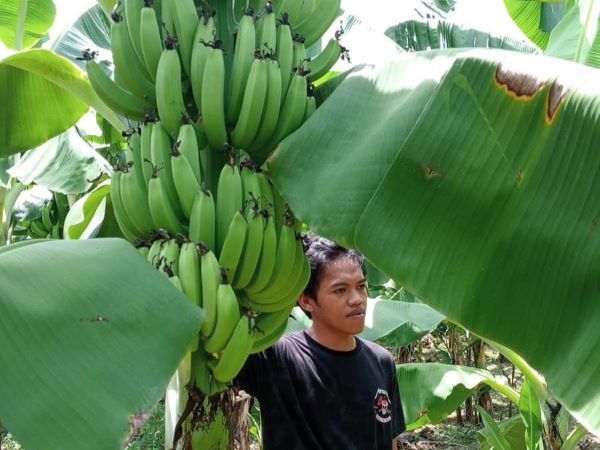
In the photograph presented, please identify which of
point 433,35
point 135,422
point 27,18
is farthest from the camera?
point 433,35

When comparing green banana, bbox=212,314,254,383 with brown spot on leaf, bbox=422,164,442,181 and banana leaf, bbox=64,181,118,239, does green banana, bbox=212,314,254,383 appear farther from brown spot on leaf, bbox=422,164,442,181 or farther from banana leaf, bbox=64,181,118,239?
banana leaf, bbox=64,181,118,239

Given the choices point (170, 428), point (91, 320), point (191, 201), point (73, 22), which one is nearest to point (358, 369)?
point (170, 428)

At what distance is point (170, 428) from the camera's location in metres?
1.32

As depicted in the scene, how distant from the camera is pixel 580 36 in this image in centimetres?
178

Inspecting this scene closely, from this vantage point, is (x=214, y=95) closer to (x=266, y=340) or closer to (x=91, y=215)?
(x=266, y=340)

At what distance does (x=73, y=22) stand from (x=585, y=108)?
105 inches

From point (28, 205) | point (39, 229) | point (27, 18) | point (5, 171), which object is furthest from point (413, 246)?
point (39, 229)

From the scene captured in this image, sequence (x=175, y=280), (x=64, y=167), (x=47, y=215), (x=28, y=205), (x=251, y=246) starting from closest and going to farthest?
(x=175, y=280)
(x=251, y=246)
(x=64, y=167)
(x=28, y=205)
(x=47, y=215)

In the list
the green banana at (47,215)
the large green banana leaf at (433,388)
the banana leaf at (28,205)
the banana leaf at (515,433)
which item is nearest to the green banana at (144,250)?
the large green banana leaf at (433,388)

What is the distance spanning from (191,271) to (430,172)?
45 cm

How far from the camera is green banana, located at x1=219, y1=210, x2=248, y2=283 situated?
1216mm

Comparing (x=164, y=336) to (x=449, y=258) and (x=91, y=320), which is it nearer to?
(x=91, y=320)

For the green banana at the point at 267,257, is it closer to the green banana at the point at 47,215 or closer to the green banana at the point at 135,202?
the green banana at the point at 135,202

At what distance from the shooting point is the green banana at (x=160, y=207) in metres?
1.23
